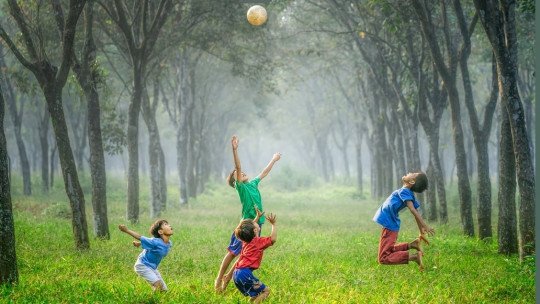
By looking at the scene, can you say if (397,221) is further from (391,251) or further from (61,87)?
(61,87)

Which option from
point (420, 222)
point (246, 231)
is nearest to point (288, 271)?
point (420, 222)

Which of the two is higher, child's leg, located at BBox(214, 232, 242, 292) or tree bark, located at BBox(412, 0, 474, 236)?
tree bark, located at BBox(412, 0, 474, 236)

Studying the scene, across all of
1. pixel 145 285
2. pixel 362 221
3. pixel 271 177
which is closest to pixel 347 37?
pixel 362 221

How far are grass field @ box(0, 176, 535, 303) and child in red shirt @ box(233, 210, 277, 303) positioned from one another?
219 millimetres

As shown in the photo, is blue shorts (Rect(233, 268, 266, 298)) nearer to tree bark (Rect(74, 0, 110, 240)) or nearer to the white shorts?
the white shorts

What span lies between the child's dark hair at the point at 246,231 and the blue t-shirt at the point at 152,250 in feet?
3.92

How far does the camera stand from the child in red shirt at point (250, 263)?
22.4 ft

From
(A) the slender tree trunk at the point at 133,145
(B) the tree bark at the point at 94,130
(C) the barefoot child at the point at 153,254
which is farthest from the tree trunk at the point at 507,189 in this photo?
(A) the slender tree trunk at the point at 133,145

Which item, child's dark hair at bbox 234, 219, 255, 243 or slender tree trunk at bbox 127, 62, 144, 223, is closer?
child's dark hair at bbox 234, 219, 255, 243

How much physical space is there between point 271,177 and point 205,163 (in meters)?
10.8

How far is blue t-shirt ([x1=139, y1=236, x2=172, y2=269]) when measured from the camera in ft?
23.9

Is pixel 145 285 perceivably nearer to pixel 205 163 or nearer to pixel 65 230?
pixel 65 230

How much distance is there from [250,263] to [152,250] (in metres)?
1.45

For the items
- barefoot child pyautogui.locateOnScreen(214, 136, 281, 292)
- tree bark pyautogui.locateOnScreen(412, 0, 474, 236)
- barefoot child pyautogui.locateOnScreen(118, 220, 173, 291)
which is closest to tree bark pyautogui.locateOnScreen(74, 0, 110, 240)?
barefoot child pyautogui.locateOnScreen(214, 136, 281, 292)
